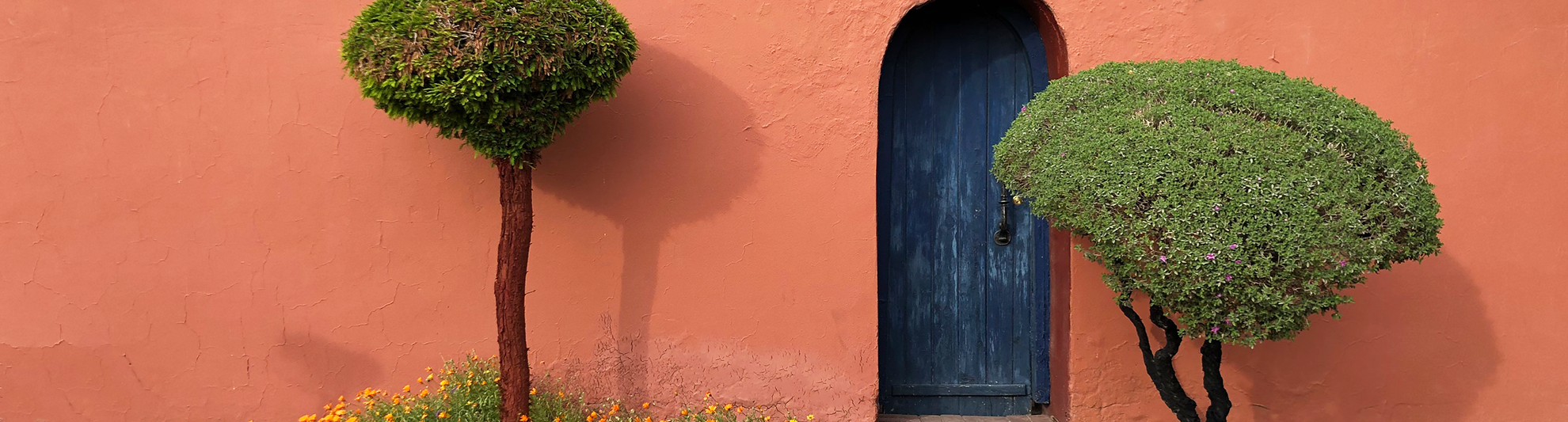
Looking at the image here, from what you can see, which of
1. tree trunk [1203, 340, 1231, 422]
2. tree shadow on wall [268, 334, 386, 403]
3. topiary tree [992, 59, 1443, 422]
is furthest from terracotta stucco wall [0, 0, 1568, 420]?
topiary tree [992, 59, 1443, 422]

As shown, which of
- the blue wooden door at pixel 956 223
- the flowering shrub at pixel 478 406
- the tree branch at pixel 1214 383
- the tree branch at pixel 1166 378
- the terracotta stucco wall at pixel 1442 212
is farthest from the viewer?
the blue wooden door at pixel 956 223

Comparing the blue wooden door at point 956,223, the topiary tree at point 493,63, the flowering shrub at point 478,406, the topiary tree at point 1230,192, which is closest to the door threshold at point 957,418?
the blue wooden door at point 956,223

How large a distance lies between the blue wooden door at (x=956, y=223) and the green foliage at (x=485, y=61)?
1487 millimetres

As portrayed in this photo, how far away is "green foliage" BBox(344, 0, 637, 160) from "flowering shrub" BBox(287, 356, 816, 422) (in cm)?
102

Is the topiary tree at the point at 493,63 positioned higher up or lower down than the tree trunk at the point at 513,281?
higher up

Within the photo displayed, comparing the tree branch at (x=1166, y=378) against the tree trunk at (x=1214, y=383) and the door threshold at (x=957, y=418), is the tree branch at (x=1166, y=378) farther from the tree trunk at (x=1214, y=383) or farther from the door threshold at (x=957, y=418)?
the door threshold at (x=957, y=418)

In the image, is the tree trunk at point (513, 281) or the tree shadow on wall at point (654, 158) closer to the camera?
the tree trunk at point (513, 281)

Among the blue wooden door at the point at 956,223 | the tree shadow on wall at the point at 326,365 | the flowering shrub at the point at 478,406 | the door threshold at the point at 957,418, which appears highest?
the blue wooden door at the point at 956,223

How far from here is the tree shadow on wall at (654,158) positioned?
3381 mm

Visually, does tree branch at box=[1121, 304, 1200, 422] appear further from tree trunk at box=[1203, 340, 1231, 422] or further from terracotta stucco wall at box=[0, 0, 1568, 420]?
terracotta stucco wall at box=[0, 0, 1568, 420]

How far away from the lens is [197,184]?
3.30m

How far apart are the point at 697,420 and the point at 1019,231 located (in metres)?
1.69

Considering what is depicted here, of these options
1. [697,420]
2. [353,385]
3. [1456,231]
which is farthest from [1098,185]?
[353,385]

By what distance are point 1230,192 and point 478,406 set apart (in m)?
2.80
